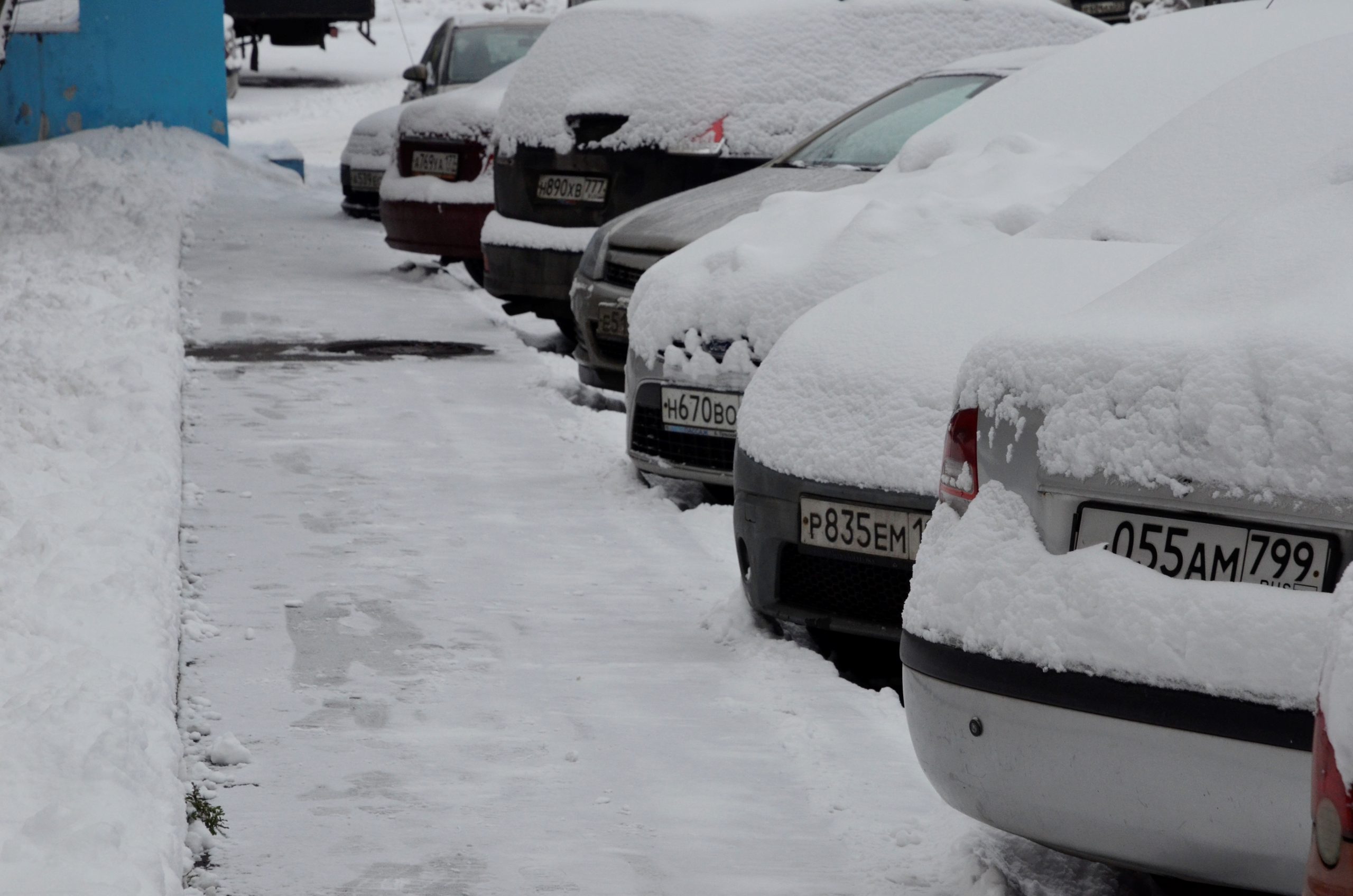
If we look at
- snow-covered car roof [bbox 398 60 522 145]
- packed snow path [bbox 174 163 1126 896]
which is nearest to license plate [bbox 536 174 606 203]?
packed snow path [bbox 174 163 1126 896]

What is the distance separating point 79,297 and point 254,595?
400 cm

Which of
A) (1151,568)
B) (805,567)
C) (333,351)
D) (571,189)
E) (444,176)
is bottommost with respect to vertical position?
(333,351)

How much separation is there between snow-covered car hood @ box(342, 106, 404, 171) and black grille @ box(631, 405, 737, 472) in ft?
27.7

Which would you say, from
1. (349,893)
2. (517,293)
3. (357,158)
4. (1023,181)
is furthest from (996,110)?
(357,158)

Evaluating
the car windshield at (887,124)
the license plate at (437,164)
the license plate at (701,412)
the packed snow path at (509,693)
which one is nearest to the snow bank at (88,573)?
the packed snow path at (509,693)

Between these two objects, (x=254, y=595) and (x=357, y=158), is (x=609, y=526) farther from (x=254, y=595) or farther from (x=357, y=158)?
(x=357, y=158)

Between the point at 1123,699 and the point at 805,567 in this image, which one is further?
the point at 805,567

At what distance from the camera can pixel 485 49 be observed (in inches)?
527

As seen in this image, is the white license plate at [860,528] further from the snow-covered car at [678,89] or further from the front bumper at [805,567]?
the snow-covered car at [678,89]

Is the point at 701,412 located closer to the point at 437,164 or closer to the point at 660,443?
the point at 660,443

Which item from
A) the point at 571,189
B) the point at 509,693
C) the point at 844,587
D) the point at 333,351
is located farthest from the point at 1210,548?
the point at 333,351

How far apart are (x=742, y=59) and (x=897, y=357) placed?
13.6 feet

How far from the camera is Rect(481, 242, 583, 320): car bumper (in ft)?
26.1

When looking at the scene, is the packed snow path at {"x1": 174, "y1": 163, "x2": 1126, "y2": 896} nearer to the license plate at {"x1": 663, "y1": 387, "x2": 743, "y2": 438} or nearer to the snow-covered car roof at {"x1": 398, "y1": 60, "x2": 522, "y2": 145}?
the license plate at {"x1": 663, "y1": 387, "x2": 743, "y2": 438}
